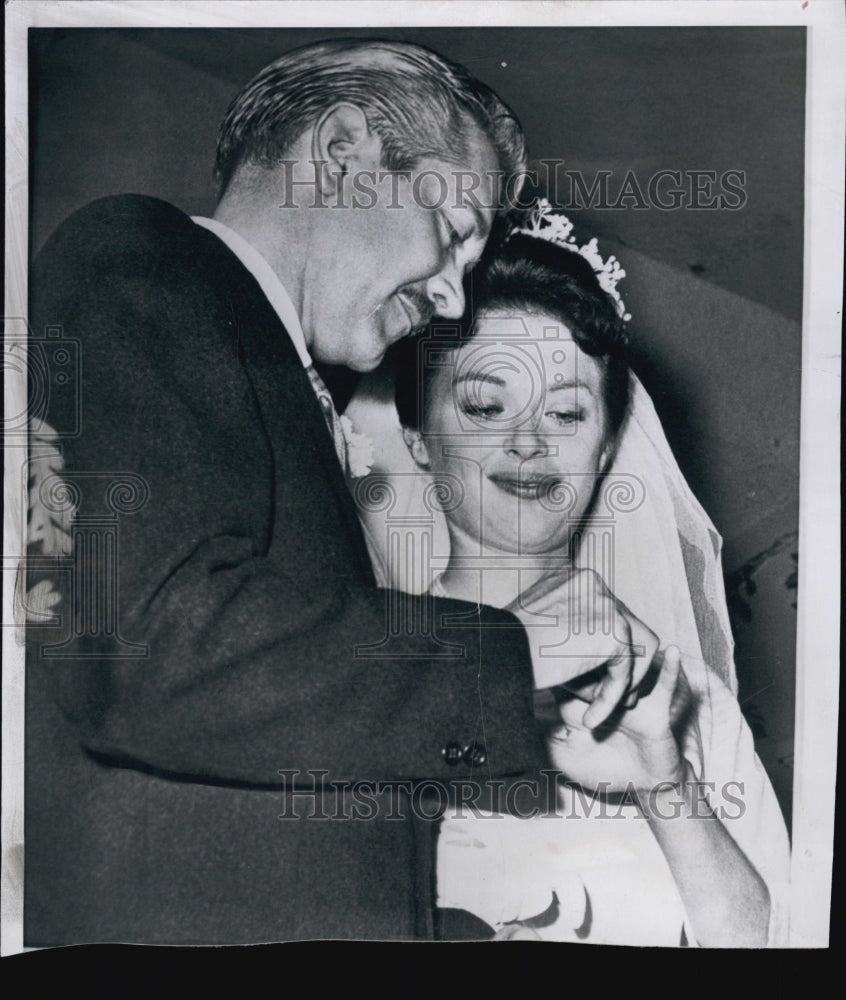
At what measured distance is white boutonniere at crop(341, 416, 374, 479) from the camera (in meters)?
1.13

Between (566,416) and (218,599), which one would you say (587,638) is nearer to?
(566,416)

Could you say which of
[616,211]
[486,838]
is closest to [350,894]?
[486,838]

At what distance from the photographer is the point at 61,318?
44.1 inches

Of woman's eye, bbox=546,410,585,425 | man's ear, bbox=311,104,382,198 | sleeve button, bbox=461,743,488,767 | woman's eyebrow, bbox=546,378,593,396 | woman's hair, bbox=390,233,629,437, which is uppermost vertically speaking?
man's ear, bbox=311,104,382,198

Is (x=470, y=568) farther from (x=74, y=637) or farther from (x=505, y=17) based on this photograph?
(x=505, y=17)

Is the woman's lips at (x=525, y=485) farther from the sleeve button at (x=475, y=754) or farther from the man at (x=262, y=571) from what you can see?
the sleeve button at (x=475, y=754)

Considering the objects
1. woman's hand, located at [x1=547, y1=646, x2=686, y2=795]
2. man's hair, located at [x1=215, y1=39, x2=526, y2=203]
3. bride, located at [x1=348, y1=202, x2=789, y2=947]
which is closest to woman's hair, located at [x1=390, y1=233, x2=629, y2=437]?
bride, located at [x1=348, y1=202, x2=789, y2=947]

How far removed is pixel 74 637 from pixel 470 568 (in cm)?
53

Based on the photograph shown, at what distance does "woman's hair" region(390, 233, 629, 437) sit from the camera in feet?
3.72

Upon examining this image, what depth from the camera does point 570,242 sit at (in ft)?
3.75

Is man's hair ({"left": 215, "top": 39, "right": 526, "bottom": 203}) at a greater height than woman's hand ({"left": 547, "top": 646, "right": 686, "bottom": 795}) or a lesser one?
greater

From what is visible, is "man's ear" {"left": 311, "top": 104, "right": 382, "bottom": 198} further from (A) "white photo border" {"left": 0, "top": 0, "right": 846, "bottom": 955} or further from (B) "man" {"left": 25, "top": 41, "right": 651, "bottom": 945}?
(A) "white photo border" {"left": 0, "top": 0, "right": 846, "bottom": 955}

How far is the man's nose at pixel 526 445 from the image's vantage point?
1134 mm

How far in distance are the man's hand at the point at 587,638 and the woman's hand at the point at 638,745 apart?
Result: 2 centimetres
